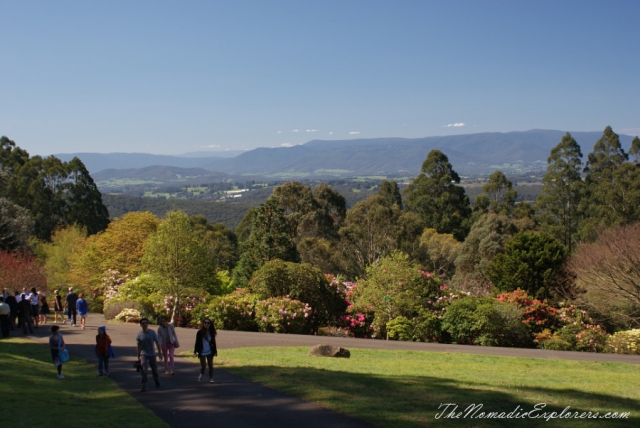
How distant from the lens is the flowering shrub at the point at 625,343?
20234 mm

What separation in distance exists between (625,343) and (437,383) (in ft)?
42.2

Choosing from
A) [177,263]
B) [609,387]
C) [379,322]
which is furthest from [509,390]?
[177,263]

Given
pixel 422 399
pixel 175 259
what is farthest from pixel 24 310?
pixel 422 399

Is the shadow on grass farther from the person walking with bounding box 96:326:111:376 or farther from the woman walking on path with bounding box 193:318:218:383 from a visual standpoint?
the person walking with bounding box 96:326:111:376

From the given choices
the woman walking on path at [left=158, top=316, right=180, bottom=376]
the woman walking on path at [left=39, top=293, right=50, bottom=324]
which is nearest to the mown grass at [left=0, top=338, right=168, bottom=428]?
the woman walking on path at [left=158, top=316, right=180, bottom=376]

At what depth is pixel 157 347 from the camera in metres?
11.3

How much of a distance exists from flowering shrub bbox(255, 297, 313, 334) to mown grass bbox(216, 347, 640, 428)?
5.41m

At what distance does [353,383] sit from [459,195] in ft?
159

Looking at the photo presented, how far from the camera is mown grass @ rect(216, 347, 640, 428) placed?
891cm

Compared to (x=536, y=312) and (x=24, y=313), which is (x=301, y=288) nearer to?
(x=536, y=312)

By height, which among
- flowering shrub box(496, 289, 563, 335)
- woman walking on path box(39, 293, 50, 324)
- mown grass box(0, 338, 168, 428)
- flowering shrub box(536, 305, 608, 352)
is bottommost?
flowering shrub box(536, 305, 608, 352)

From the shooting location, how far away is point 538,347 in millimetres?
21891

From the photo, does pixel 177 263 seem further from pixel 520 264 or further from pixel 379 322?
pixel 520 264

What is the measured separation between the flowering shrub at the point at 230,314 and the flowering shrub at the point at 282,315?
1.30 ft
